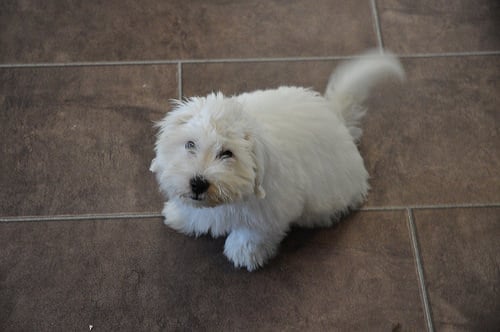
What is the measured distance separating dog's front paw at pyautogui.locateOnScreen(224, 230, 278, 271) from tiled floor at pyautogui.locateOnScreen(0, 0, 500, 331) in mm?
39

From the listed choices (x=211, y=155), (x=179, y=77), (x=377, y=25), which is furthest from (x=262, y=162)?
(x=377, y=25)

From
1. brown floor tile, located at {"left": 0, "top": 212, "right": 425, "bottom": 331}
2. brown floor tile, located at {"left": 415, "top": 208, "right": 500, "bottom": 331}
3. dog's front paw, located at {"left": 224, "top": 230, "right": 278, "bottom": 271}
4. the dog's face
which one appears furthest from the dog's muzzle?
brown floor tile, located at {"left": 415, "top": 208, "right": 500, "bottom": 331}

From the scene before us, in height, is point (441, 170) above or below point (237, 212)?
below

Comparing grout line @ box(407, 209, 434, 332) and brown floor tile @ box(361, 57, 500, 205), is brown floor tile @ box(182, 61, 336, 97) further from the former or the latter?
grout line @ box(407, 209, 434, 332)

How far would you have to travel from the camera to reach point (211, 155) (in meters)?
1.25

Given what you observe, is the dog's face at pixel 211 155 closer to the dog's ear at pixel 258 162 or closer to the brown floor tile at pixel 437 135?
the dog's ear at pixel 258 162

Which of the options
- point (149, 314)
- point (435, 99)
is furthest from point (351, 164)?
point (149, 314)

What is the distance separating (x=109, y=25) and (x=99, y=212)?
27.2 inches

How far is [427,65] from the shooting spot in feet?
6.58

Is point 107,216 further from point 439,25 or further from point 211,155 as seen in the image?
point 439,25

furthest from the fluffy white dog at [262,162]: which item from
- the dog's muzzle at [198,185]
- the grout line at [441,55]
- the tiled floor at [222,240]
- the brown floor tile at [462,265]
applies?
the grout line at [441,55]

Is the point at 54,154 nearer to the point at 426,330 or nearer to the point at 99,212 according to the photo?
the point at 99,212

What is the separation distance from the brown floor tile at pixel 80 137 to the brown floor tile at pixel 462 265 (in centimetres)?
84

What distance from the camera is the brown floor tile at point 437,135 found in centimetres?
182
